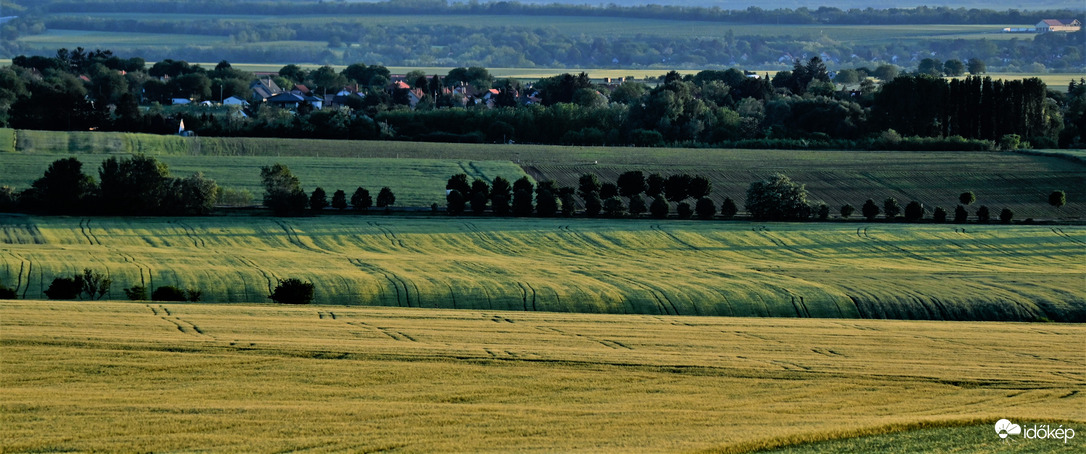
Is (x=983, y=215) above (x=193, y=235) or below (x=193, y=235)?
below

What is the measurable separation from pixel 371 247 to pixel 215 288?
13875 millimetres

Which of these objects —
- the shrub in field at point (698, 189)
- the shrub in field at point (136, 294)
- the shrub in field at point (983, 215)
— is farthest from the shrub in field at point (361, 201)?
the shrub in field at point (983, 215)

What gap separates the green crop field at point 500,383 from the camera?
22.4 meters

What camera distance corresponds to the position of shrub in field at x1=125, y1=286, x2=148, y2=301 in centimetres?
4141

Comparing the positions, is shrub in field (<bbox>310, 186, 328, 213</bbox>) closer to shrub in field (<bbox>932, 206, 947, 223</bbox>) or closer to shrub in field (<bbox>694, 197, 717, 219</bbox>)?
shrub in field (<bbox>694, 197, 717, 219</bbox>)

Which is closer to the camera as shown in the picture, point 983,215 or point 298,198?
point 298,198

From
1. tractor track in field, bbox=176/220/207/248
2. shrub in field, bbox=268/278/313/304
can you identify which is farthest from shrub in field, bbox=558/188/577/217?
shrub in field, bbox=268/278/313/304

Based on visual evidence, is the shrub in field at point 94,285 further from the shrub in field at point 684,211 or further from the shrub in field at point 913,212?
the shrub in field at point 913,212

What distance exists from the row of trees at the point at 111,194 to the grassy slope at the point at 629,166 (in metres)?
8.79

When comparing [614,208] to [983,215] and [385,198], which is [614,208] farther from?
[983,215]

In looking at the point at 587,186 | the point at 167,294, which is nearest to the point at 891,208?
the point at 587,186

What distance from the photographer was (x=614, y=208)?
68000mm

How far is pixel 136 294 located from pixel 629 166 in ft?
161

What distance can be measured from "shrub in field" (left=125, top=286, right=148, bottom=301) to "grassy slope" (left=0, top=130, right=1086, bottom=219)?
29477 millimetres
